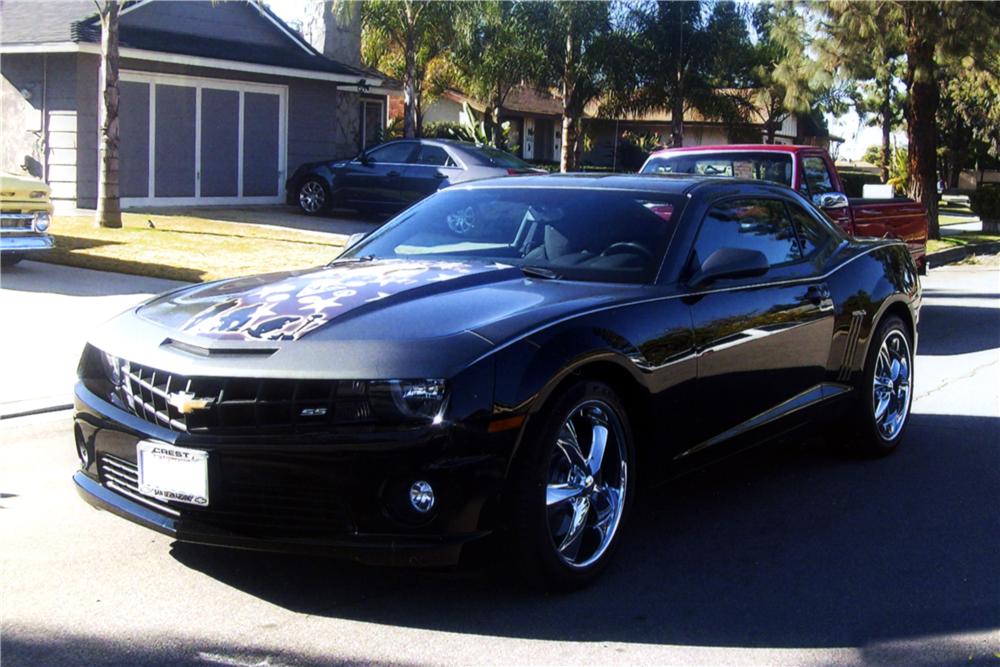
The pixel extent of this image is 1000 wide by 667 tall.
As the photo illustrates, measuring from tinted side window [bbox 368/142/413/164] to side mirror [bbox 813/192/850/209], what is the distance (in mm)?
11319

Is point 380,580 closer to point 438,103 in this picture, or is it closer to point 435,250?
point 435,250

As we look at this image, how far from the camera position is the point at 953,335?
12.2 metres

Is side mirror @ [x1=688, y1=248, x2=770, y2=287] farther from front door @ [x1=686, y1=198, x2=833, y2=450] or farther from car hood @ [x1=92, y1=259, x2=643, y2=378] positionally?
car hood @ [x1=92, y1=259, x2=643, y2=378]

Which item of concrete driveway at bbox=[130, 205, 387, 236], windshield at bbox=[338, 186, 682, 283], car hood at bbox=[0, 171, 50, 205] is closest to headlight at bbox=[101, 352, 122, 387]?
windshield at bbox=[338, 186, 682, 283]

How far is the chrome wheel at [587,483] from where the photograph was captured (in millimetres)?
4504

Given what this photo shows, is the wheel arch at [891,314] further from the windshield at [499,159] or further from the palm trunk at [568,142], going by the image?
the palm trunk at [568,142]

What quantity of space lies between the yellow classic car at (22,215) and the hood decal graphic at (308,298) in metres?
8.56

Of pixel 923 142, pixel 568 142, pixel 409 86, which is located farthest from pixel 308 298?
pixel 923 142

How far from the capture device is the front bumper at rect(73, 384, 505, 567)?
158 inches

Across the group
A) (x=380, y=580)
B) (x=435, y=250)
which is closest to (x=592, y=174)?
(x=435, y=250)

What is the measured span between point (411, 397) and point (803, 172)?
9112 mm

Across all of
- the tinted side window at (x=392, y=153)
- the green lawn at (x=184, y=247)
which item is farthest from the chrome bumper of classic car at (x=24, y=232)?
the tinted side window at (x=392, y=153)

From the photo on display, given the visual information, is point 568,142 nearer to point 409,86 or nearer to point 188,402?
point 409,86

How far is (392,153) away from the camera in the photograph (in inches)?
877
